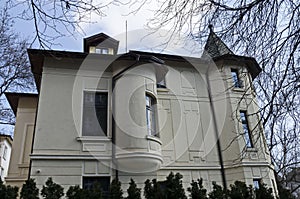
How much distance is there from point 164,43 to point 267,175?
9.87 metres

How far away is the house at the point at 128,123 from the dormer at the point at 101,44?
50 mm

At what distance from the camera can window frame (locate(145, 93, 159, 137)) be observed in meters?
11.2

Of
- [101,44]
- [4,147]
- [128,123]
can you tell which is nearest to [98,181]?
[128,123]

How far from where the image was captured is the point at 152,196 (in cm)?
568

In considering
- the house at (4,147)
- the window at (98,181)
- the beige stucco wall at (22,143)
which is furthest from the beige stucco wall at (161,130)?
the house at (4,147)

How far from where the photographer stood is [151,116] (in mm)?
11781

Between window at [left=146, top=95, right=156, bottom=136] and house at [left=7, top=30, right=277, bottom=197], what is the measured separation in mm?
47

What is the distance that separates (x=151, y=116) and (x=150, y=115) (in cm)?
8

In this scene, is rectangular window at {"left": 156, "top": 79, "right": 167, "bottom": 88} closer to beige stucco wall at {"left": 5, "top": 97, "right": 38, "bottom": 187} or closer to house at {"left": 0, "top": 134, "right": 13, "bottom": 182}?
beige stucco wall at {"left": 5, "top": 97, "right": 38, "bottom": 187}

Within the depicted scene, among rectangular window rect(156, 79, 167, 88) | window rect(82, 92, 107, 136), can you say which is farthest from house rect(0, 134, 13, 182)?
rectangular window rect(156, 79, 167, 88)

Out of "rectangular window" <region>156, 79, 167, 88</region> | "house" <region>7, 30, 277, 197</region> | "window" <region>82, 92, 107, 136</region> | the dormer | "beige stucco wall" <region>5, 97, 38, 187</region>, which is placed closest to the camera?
"house" <region>7, 30, 277, 197</region>

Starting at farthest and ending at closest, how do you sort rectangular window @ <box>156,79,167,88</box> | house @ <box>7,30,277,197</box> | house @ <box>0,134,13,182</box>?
house @ <box>0,134,13,182</box> → rectangular window @ <box>156,79,167,88</box> → house @ <box>7,30,277,197</box>

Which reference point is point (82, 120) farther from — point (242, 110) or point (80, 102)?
point (242, 110)

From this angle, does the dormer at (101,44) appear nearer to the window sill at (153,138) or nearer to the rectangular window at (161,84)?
the rectangular window at (161,84)
